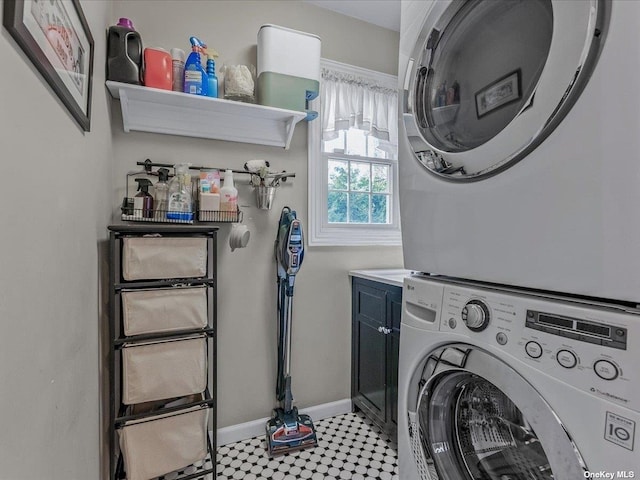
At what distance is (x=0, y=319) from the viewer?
47 centimetres

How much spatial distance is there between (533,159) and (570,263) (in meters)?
0.22

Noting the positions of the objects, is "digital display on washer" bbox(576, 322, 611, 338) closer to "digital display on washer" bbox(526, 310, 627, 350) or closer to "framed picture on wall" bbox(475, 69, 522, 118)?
"digital display on washer" bbox(526, 310, 627, 350)

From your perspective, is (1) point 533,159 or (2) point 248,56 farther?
(2) point 248,56

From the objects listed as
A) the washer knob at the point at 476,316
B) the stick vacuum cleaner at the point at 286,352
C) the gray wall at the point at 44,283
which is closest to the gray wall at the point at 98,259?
the gray wall at the point at 44,283

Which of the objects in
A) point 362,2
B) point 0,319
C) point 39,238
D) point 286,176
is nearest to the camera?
point 0,319

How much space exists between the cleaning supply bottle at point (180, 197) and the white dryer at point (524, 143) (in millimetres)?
1003

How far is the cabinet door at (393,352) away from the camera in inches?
63.6

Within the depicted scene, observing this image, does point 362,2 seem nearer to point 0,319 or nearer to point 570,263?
point 570,263

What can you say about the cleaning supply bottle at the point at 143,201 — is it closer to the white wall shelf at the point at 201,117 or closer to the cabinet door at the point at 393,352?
the white wall shelf at the point at 201,117

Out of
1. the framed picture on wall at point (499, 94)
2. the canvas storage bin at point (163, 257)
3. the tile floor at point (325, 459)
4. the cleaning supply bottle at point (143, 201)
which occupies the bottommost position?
the tile floor at point (325, 459)

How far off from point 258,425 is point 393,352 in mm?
907

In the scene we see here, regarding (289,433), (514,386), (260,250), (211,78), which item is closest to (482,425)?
(514,386)

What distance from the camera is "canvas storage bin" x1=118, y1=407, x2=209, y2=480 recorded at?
127 cm

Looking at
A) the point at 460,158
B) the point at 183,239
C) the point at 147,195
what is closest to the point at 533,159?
the point at 460,158
